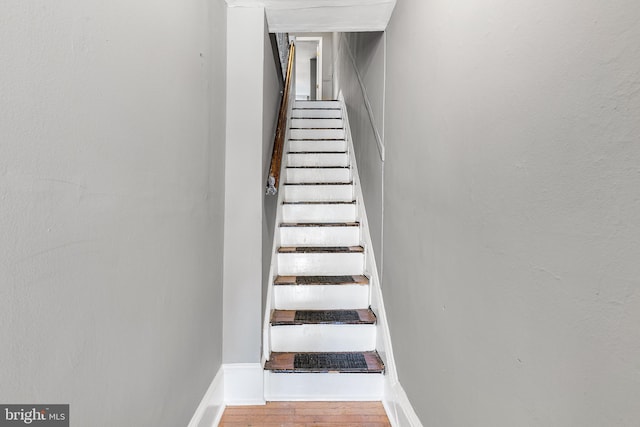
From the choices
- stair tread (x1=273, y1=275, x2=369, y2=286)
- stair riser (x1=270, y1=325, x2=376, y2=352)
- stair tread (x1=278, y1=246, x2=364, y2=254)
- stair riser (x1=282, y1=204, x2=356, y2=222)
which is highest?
stair riser (x1=282, y1=204, x2=356, y2=222)

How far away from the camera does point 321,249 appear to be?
2.34m

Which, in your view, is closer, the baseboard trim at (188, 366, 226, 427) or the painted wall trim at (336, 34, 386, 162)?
the baseboard trim at (188, 366, 226, 427)

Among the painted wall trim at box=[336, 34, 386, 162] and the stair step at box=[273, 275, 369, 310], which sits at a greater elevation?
the painted wall trim at box=[336, 34, 386, 162]

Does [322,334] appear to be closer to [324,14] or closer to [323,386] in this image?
[323,386]

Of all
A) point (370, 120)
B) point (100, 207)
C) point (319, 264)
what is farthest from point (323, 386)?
point (370, 120)

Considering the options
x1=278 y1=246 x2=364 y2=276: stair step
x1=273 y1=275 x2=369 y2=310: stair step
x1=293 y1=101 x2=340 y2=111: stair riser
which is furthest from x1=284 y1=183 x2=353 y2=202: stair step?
x1=293 y1=101 x2=340 y2=111: stair riser

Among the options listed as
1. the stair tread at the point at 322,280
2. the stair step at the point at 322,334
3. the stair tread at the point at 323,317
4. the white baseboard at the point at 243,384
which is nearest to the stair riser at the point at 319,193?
the stair tread at the point at 322,280

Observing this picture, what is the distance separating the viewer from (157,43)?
0.93m

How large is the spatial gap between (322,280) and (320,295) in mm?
104

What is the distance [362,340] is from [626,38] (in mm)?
1787

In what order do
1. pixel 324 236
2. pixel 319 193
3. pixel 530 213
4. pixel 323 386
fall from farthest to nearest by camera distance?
pixel 319 193
pixel 324 236
pixel 323 386
pixel 530 213

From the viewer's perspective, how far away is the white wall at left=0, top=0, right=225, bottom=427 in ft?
1.67

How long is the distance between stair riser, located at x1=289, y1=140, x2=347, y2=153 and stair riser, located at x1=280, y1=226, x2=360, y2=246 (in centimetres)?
122

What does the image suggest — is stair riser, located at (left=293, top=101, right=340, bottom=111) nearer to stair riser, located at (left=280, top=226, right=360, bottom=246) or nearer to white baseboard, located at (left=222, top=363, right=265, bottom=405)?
stair riser, located at (left=280, top=226, right=360, bottom=246)
